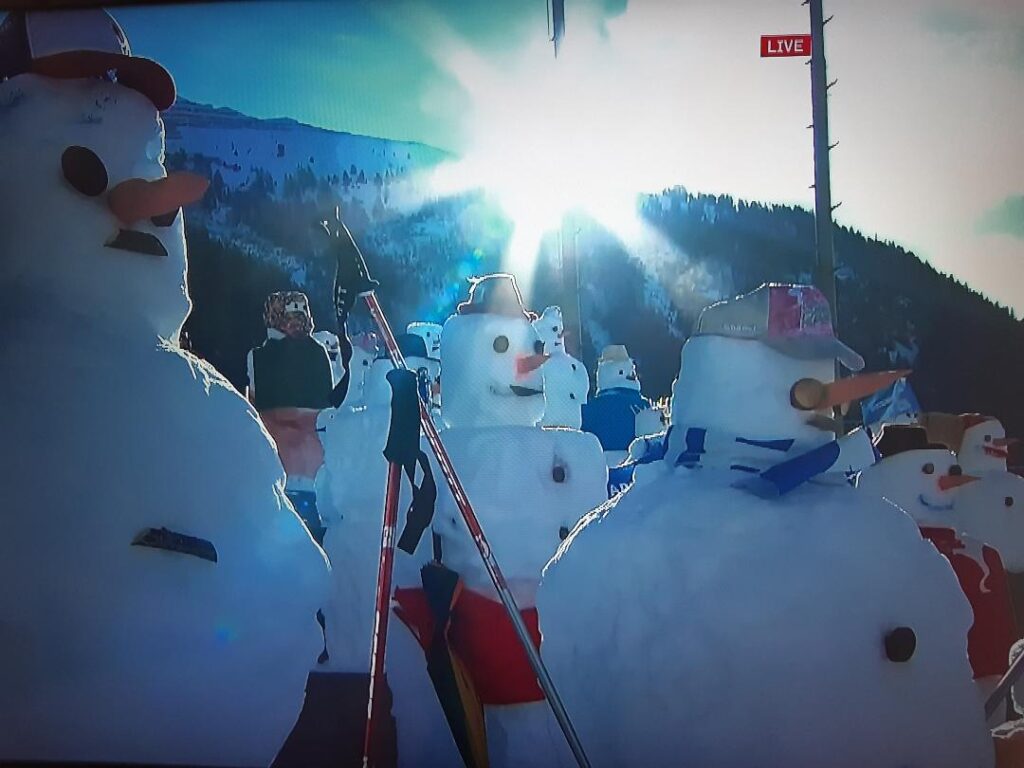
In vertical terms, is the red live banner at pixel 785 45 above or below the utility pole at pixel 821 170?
above

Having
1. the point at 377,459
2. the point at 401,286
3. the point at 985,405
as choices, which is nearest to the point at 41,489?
the point at 377,459

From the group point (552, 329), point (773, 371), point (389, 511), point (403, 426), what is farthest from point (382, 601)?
point (773, 371)

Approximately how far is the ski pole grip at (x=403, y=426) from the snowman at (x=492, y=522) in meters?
0.06

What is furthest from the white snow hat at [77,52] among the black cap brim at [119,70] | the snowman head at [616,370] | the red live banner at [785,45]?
the red live banner at [785,45]

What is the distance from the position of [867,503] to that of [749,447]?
7.6 inches

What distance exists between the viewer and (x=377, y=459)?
1682mm

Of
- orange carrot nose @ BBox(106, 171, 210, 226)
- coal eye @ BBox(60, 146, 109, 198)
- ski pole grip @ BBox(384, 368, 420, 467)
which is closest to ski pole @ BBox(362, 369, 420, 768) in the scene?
ski pole grip @ BBox(384, 368, 420, 467)

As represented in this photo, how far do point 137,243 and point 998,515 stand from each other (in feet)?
4.72

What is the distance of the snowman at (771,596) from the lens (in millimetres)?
1406

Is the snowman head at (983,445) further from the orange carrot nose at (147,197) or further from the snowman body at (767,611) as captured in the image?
the orange carrot nose at (147,197)

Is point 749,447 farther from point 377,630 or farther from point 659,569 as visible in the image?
point 377,630

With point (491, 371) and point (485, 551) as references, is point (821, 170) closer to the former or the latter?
point (491, 371)

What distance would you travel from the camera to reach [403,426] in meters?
1.67

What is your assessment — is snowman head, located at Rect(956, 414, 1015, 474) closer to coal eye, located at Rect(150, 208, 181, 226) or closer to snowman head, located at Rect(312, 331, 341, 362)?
snowman head, located at Rect(312, 331, 341, 362)
